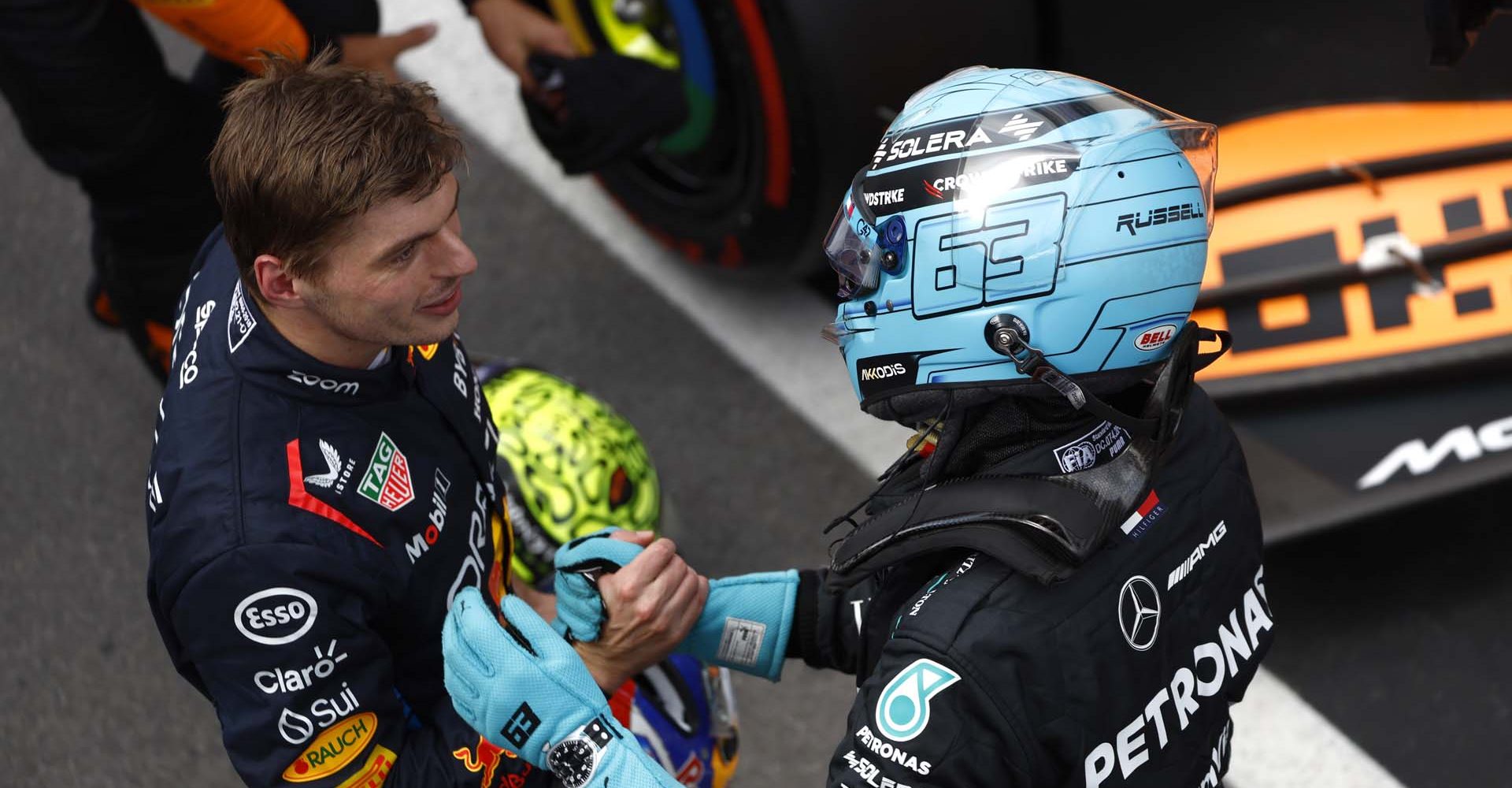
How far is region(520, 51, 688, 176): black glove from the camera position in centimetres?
388

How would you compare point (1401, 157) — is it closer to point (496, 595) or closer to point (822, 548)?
point (822, 548)

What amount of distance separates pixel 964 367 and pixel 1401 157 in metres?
2.22

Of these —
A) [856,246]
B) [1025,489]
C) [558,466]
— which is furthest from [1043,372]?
[558,466]

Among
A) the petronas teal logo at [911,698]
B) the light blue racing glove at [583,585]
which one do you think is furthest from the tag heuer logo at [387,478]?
the petronas teal logo at [911,698]

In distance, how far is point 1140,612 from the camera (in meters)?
1.90

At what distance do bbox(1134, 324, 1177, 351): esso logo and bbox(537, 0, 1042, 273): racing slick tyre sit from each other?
1.96 meters

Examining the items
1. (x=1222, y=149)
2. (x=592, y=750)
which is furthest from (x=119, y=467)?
(x=1222, y=149)

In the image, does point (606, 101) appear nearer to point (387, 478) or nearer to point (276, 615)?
point (387, 478)

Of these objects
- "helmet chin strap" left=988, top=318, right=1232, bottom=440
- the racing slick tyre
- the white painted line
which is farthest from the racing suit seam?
the white painted line

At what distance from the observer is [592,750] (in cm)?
199

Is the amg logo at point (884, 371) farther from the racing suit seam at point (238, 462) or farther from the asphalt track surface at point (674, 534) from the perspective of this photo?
the asphalt track surface at point (674, 534)

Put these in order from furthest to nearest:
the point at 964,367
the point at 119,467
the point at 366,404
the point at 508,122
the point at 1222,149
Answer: the point at 508,122, the point at 119,467, the point at 1222,149, the point at 366,404, the point at 964,367

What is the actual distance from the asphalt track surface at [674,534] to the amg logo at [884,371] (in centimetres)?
174

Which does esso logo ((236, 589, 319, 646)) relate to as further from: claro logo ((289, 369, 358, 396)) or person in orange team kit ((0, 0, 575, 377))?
person in orange team kit ((0, 0, 575, 377))
